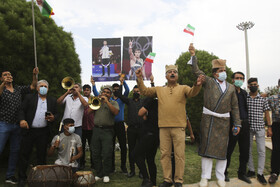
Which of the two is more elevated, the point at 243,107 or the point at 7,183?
the point at 243,107

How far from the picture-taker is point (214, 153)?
422 centimetres

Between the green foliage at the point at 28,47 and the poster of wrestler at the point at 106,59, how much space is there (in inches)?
42.2

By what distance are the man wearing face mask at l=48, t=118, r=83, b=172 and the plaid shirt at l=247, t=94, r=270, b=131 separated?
3.56 m

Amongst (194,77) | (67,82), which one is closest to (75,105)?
(67,82)

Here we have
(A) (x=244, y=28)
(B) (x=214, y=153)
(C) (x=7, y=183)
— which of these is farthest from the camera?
(A) (x=244, y=28)

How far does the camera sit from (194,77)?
1130 centimetres

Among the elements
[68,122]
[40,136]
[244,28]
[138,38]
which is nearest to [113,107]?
[68,122]

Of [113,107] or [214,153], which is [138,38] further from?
[214,153]

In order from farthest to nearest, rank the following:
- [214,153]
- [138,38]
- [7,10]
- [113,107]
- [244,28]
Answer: [244,28] < [138,38] < [7,10] < [113,107] < [214,153]

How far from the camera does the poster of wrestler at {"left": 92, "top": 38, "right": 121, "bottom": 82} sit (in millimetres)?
7531

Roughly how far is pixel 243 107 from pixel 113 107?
105 inches

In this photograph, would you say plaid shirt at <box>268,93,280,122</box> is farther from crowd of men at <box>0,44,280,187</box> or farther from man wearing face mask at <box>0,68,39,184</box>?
man wearing face mask at <box>0,68,39,184</box>

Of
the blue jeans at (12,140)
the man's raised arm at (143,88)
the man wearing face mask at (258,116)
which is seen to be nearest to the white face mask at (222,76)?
the man wearing face mask at (258,116)

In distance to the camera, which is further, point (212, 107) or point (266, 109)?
point (266, 109)
